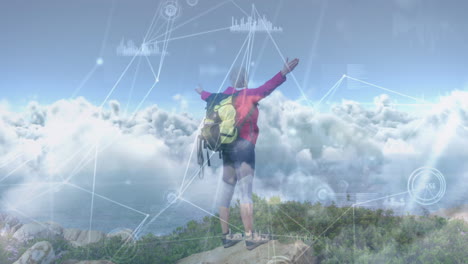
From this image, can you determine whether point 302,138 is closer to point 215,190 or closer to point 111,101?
point 215,190

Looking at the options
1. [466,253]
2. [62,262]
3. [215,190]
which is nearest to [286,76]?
[215,190]

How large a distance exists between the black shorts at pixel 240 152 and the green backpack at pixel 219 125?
7cm

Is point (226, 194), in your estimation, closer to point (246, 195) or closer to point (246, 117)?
point (246, 195)

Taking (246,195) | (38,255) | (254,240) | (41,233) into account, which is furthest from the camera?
(41,233)

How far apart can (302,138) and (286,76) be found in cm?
96

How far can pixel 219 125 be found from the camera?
6.66 m

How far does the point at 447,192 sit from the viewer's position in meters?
7.05

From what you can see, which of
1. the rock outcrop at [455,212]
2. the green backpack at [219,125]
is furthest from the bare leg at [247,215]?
the rock outcrop at [455,212]

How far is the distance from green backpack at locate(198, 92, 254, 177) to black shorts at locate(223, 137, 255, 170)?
2.7 inches

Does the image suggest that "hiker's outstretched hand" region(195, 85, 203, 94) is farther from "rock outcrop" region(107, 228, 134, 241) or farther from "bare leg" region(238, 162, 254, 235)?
"rock outcrop" region(107, 228, 134, 241)

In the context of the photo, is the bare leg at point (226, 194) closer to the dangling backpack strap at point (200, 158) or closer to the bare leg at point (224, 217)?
the bare leg at point (224, 217)

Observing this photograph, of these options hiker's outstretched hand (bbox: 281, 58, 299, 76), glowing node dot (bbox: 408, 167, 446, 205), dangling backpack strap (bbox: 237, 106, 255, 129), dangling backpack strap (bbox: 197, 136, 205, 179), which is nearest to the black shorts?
dangling backpack strap (bbox: 237, 106, 255, 129)

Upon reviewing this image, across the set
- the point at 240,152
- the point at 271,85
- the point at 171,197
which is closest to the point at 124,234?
the point at 171,197

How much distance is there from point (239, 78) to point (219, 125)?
0.79 m
